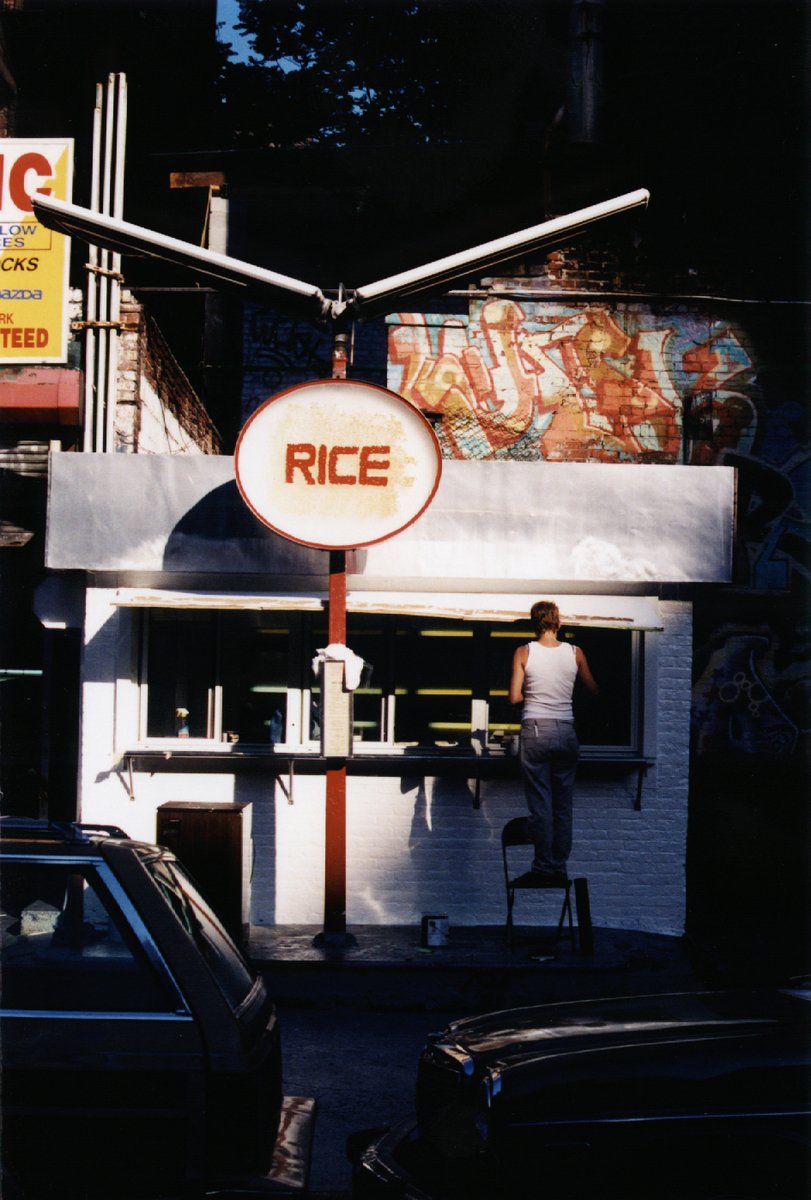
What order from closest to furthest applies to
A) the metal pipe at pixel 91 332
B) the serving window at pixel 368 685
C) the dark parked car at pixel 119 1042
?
Answer: the dark parked car at pixel 119 1042 < the serving window at pixel 368 685 < the metal pipe at pixel 91 332

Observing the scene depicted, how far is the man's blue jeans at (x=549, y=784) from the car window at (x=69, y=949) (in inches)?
194

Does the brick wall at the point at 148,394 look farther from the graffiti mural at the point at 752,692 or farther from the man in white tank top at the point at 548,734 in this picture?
the graffiti mural at the point at 752,692

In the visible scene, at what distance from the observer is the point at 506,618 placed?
885 cm

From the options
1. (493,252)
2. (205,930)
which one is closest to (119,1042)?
(205,930)

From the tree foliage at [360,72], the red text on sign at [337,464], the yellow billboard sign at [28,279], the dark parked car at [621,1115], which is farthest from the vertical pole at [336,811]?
the tree foliage at [360,72]

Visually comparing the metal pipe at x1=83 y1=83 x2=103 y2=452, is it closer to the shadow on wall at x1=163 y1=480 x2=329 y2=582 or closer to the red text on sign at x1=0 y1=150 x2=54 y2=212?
the red text on sign at x1=0 y1=150 x2=54 y2=212

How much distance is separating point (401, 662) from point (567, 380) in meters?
3.65

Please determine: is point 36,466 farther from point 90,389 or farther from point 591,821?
point 591,821

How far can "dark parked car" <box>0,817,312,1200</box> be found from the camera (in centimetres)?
353

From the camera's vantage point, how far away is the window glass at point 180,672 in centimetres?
951

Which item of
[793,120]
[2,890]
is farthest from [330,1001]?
[793,120]

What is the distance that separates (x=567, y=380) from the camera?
→ 11703mm

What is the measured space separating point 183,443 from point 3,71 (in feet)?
11.8

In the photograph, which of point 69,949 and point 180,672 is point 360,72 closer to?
point 180,672
